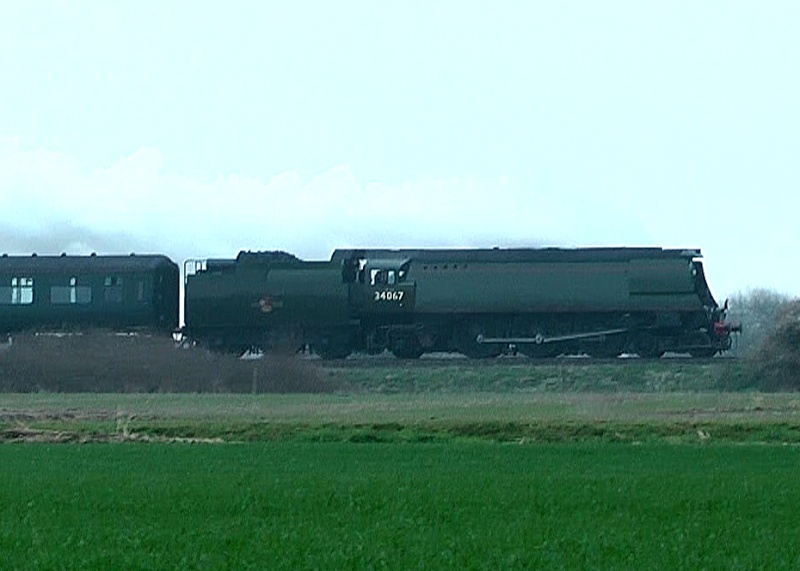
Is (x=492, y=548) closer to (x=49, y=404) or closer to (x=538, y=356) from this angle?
(x=49, y=404)

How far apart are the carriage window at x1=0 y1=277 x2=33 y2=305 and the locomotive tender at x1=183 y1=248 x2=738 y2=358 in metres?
4.61

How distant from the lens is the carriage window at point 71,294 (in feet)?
153

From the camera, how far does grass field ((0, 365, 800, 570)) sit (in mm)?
14562

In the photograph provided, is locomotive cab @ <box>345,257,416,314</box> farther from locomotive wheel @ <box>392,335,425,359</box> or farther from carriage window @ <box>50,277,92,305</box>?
carriage window @ <box>50,277,92,305</box>

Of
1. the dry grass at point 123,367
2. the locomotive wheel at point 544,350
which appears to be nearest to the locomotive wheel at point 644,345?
the locomotive wheel at point 544,350

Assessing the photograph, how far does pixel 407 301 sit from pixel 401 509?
27.8 metres

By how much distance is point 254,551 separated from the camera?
14484 millimetres

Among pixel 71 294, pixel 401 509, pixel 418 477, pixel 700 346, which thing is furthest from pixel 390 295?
pixel 401 509

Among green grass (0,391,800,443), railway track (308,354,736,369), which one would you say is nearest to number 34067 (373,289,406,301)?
railway track (308,354,736,369)

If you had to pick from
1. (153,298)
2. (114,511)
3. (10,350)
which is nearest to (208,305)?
(153,298)

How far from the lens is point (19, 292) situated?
46.8 m

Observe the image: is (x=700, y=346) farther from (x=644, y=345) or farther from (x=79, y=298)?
(x=79, y=298)

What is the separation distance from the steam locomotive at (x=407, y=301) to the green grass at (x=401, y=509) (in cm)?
1810

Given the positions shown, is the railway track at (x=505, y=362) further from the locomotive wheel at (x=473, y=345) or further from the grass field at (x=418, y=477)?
the locomotive wheel at (x=473, y=345)
